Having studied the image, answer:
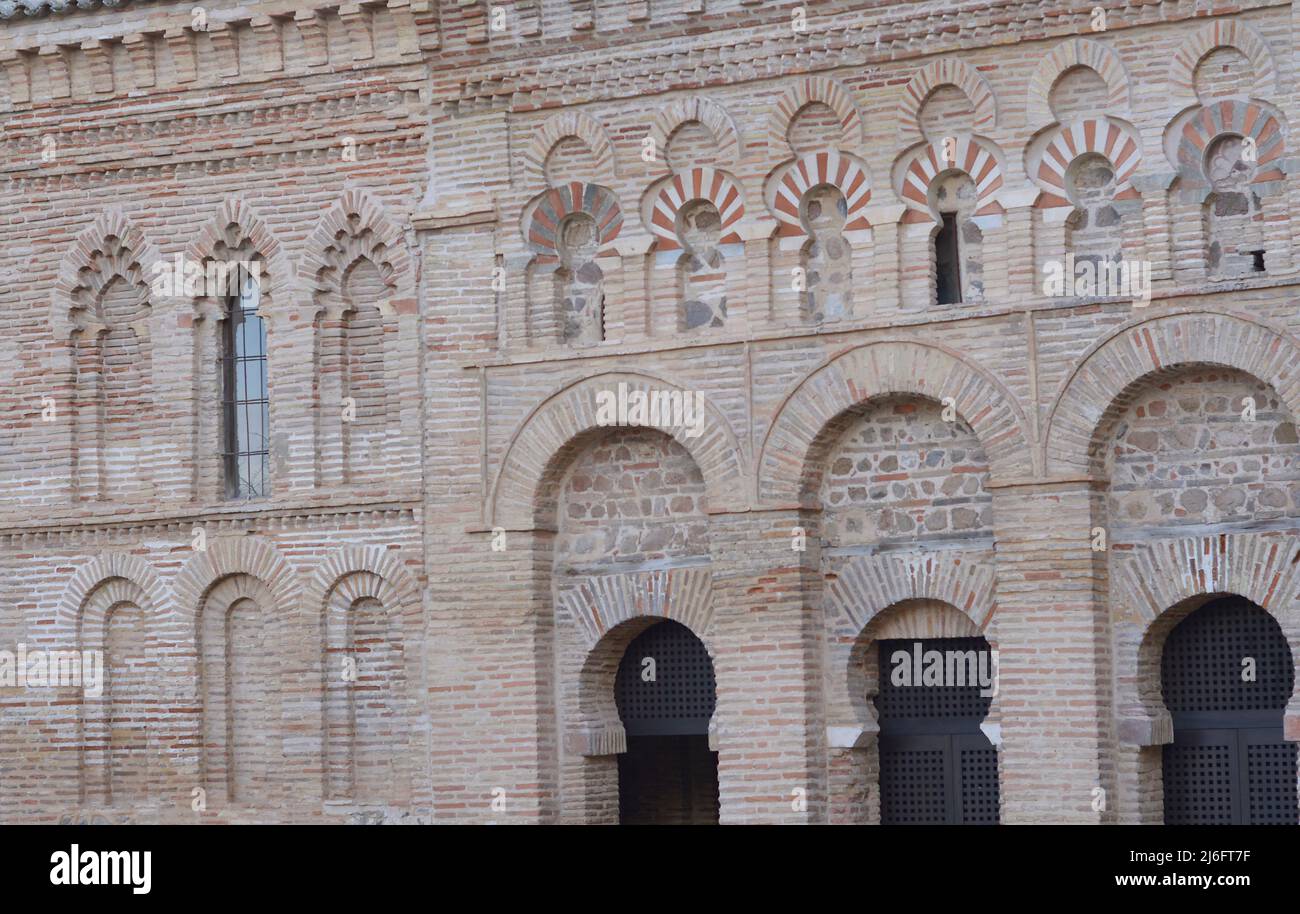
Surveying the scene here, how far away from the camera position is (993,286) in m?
16.0

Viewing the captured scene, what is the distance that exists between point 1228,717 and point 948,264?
12.0ft

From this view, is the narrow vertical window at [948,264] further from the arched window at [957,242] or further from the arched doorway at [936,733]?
the arched doorway at [936,733]

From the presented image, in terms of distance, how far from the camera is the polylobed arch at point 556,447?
16766 mm

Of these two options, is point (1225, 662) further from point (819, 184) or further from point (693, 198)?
point (693, 198)

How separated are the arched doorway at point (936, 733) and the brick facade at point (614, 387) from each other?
0.60 ft

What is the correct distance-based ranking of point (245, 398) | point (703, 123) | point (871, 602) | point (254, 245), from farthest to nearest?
point (245, 398) < point (254, 245) < point (703, 123) < point (871, 602)

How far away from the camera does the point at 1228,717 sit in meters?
15.6

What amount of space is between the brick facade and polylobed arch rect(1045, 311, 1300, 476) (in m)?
0.03

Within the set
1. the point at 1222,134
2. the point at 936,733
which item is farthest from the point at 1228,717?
the point at 1222,134

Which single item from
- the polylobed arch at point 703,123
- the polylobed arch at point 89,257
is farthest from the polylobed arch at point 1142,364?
the polylobed arch at point 89,257

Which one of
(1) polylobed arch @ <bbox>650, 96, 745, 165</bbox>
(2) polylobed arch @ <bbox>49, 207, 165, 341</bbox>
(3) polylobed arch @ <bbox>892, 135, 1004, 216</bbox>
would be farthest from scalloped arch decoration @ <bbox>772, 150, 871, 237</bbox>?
(2) polylobed arch @ <bbox>49, 207, 165, 341</bbox>

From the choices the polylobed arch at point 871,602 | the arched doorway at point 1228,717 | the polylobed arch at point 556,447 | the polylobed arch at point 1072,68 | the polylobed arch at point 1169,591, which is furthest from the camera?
the polylobed arch at point 556,447

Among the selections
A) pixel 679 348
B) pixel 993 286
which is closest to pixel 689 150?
pixel 679 348

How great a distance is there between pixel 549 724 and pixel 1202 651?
4772mm
